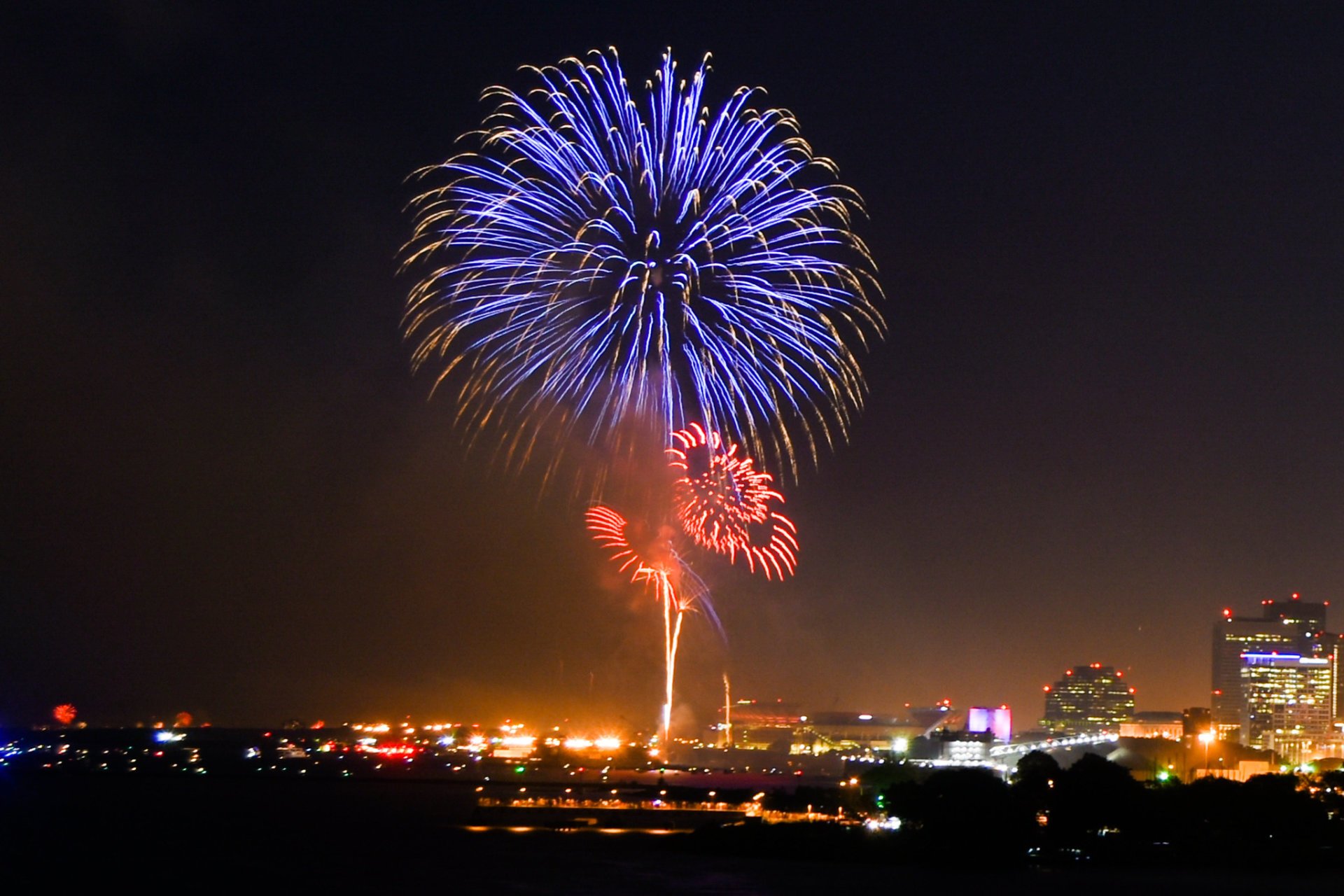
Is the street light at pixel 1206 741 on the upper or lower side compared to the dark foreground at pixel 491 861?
lower

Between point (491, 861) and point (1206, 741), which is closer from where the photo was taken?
point (491, 861)

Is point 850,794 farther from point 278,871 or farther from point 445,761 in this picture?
point 445,761

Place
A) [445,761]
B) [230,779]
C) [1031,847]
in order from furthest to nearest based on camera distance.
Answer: [445,761] < [230,779] < [1031,847]

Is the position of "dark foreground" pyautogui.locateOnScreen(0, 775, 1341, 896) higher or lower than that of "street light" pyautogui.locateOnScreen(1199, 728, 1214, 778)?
higher

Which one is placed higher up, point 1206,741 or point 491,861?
point 491,861

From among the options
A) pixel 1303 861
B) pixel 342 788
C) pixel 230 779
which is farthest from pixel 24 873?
pixel 230 779

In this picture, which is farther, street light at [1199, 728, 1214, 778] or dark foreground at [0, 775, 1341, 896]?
street light at [1199, 728, 1214, 778]

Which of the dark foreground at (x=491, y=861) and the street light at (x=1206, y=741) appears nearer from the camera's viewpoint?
the dark foreground at (x=491, y=861)

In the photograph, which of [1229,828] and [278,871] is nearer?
[278,871]
